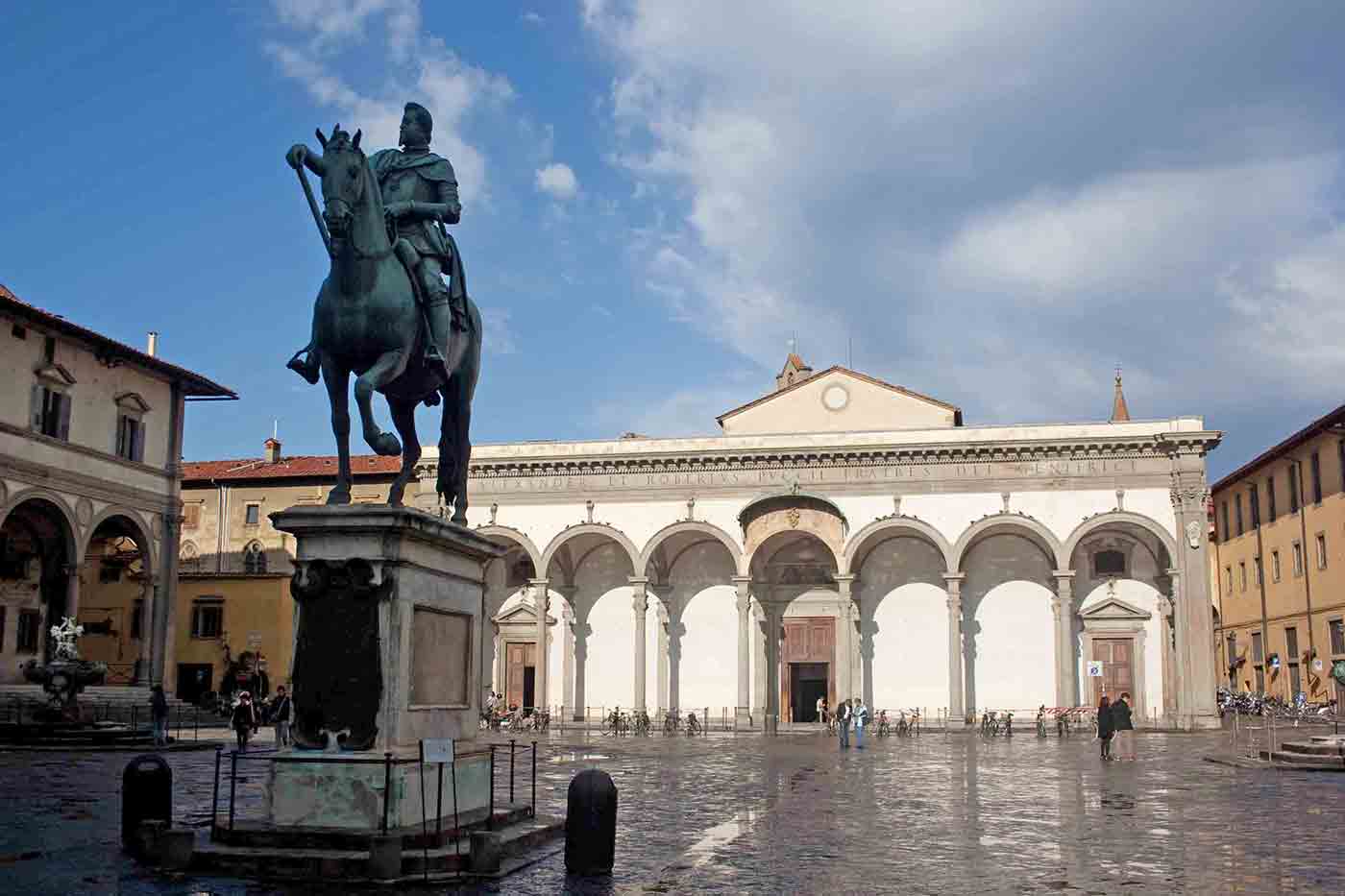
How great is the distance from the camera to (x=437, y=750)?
26.0 ft

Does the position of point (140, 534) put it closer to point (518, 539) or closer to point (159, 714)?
point (518, 539)

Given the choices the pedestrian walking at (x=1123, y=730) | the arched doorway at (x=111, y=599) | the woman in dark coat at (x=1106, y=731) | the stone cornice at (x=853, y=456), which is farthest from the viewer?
the arched doorway at (x=111, y=599)

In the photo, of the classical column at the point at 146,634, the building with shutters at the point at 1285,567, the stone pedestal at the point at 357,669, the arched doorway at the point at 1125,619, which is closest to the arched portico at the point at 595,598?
the classical column at the point at 146,634

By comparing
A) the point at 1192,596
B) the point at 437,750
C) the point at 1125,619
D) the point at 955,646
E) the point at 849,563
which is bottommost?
the point at 437,750

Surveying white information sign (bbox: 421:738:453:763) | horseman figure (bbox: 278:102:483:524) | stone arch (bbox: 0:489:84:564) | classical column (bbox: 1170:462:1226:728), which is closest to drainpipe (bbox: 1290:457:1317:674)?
classical column (bbox: 1170:462:1226:728)

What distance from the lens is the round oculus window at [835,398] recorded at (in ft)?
138

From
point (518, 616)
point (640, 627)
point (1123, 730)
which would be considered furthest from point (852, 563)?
point (1123, 730)

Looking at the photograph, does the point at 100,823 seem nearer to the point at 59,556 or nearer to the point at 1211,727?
the point at 59,556

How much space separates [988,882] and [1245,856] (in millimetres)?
2646

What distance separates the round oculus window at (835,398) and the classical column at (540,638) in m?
11.1

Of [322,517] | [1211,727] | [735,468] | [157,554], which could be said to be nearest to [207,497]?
[157,554]

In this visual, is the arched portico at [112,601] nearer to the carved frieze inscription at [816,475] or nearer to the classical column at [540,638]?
the carved frieze inscription at [816,475]

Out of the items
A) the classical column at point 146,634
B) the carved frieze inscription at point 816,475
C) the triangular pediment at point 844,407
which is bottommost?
the classical column at point 146,634

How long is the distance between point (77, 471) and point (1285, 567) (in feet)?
129
